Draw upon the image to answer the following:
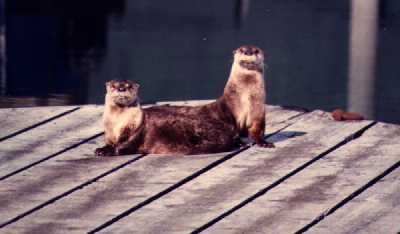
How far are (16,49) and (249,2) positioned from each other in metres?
3.77

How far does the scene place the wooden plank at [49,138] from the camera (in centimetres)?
632

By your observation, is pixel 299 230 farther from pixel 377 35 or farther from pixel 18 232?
pixel 377 35

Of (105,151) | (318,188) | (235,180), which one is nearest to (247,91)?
(105,151)

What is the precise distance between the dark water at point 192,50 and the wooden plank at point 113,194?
10.9ft

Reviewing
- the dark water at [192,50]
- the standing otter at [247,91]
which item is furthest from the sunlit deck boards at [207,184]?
the dark water at [192,50]

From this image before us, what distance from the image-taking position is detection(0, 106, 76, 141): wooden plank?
7.00 metres

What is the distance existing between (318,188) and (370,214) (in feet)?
1.42

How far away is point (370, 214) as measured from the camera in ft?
17.7

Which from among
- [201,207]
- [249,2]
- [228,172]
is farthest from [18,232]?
[249,2]

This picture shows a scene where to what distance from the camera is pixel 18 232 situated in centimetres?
512

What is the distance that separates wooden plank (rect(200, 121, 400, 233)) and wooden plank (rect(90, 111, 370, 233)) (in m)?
0.09

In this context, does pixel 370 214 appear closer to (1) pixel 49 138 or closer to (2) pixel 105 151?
(2) pixel 105 151

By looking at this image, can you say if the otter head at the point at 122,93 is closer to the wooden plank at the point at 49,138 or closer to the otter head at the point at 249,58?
the wooden plank at the point at 49,138

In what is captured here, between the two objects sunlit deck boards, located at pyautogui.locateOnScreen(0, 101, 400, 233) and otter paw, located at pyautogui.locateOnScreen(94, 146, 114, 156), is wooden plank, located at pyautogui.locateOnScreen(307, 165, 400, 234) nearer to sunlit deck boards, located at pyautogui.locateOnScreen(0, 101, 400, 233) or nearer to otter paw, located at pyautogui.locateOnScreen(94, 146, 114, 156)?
sunlit deck boards, located at pyautogui.locateOnScreen(0, 101, 400, 233)
